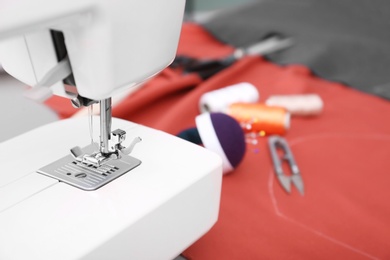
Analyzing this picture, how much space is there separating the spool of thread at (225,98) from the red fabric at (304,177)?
3 centimetres

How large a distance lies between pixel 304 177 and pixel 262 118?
0.19 metres

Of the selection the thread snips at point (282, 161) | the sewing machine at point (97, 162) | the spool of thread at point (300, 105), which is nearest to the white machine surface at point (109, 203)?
the sewing machine at point (97, 162)

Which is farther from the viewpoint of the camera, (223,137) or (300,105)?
(300,105)

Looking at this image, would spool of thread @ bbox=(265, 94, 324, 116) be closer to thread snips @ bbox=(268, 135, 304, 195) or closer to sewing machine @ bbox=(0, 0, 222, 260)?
thread snips @ bbox=(268, 135, 304, 195)

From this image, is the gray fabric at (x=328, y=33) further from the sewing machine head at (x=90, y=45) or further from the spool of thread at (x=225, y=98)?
the sewing machine head at (x=90, y=45)

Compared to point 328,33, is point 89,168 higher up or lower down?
higher up

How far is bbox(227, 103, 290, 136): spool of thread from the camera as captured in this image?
108cm

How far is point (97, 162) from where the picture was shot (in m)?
0.65

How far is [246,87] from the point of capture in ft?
4.04

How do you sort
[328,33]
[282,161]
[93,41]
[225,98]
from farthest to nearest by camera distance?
[328,33] < [225,98] < [282,161] < [93,41]

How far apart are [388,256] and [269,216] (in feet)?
0.65

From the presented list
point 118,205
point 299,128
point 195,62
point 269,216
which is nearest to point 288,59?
point 195,62

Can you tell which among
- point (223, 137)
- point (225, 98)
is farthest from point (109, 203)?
Result: point (225, 98)

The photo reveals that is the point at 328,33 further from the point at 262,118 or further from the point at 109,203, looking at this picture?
the point at 109,203
